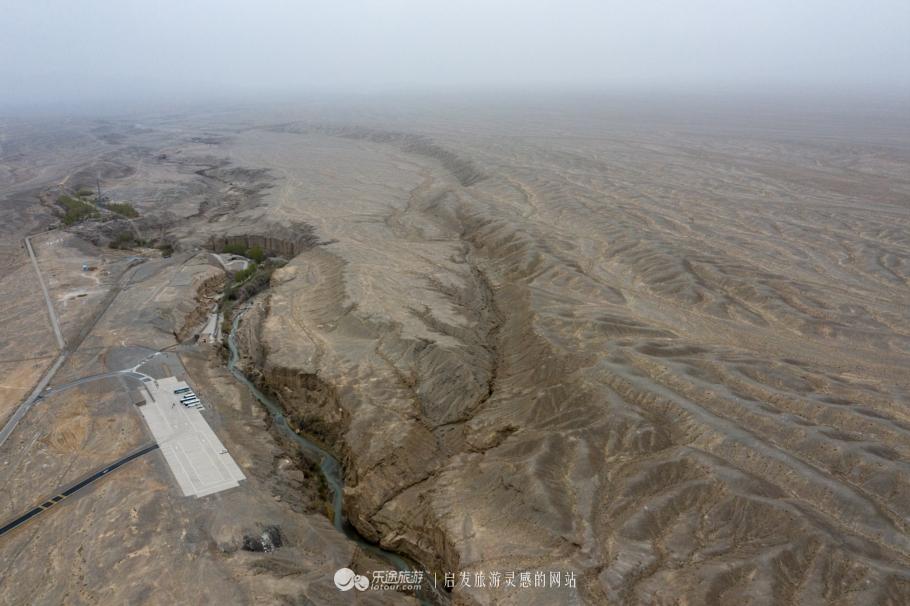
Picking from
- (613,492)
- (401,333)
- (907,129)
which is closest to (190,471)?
(401,333)

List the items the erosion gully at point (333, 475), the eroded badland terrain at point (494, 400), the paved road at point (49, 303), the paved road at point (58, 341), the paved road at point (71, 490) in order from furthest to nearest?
the paved road at point (49, 303) → the paved road at point (58, 341) → the paved road at point (71, 490) → the erosion gully at point (333, 475) → the eroded badland terrain at point (494, 400)
